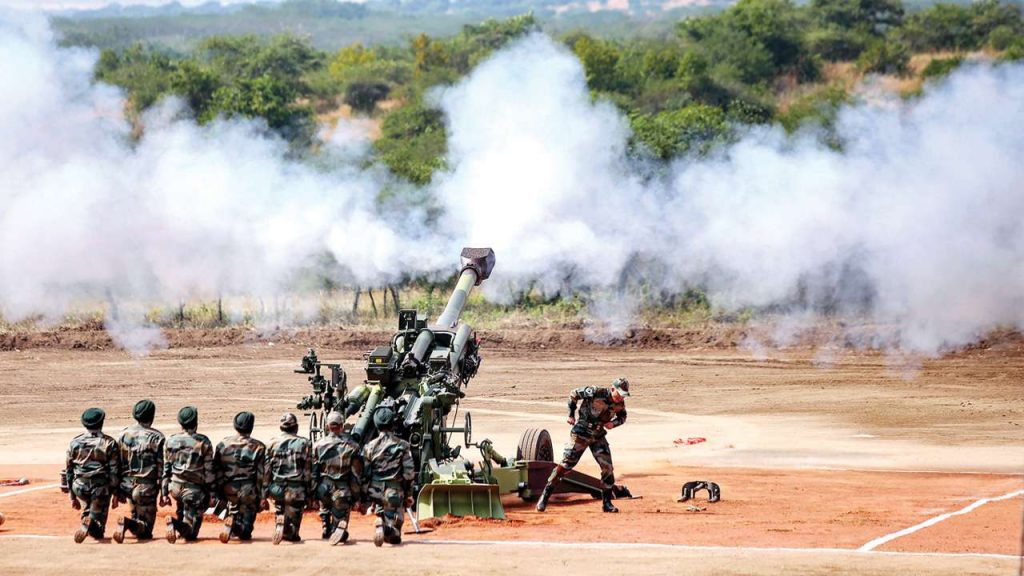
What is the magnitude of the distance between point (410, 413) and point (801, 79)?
223ft

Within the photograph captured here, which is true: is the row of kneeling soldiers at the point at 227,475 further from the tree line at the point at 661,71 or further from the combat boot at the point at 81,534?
the tree line at the point at 661,71

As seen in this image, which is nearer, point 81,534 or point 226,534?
point 81,534

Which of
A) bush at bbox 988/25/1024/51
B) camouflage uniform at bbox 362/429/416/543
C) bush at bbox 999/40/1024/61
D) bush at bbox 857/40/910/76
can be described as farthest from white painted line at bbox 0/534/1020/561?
bush at bbox 857/40/910/76

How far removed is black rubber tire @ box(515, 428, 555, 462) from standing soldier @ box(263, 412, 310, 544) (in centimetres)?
546

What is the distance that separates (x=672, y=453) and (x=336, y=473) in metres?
10.8

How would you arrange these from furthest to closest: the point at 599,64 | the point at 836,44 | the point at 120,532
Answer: the point at 836,44
the point at 599,64
the point at 120,532

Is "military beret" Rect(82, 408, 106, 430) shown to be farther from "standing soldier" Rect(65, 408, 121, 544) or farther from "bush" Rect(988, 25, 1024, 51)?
"bush" Rect(988, 25, 1024, 51)

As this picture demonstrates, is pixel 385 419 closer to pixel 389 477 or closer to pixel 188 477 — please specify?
pixel 389 477

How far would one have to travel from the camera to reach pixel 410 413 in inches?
804

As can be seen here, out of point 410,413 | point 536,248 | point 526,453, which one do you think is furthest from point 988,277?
point 410,413

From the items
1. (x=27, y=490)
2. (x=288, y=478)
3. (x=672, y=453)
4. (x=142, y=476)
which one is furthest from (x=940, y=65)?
(x=142, y=476)

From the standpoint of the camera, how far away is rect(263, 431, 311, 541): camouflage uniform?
57.4ft

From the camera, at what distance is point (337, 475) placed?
1775 centimetres

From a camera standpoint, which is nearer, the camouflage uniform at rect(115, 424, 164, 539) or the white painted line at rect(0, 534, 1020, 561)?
the white painted line at rect(0, 534, 1020, 561)
